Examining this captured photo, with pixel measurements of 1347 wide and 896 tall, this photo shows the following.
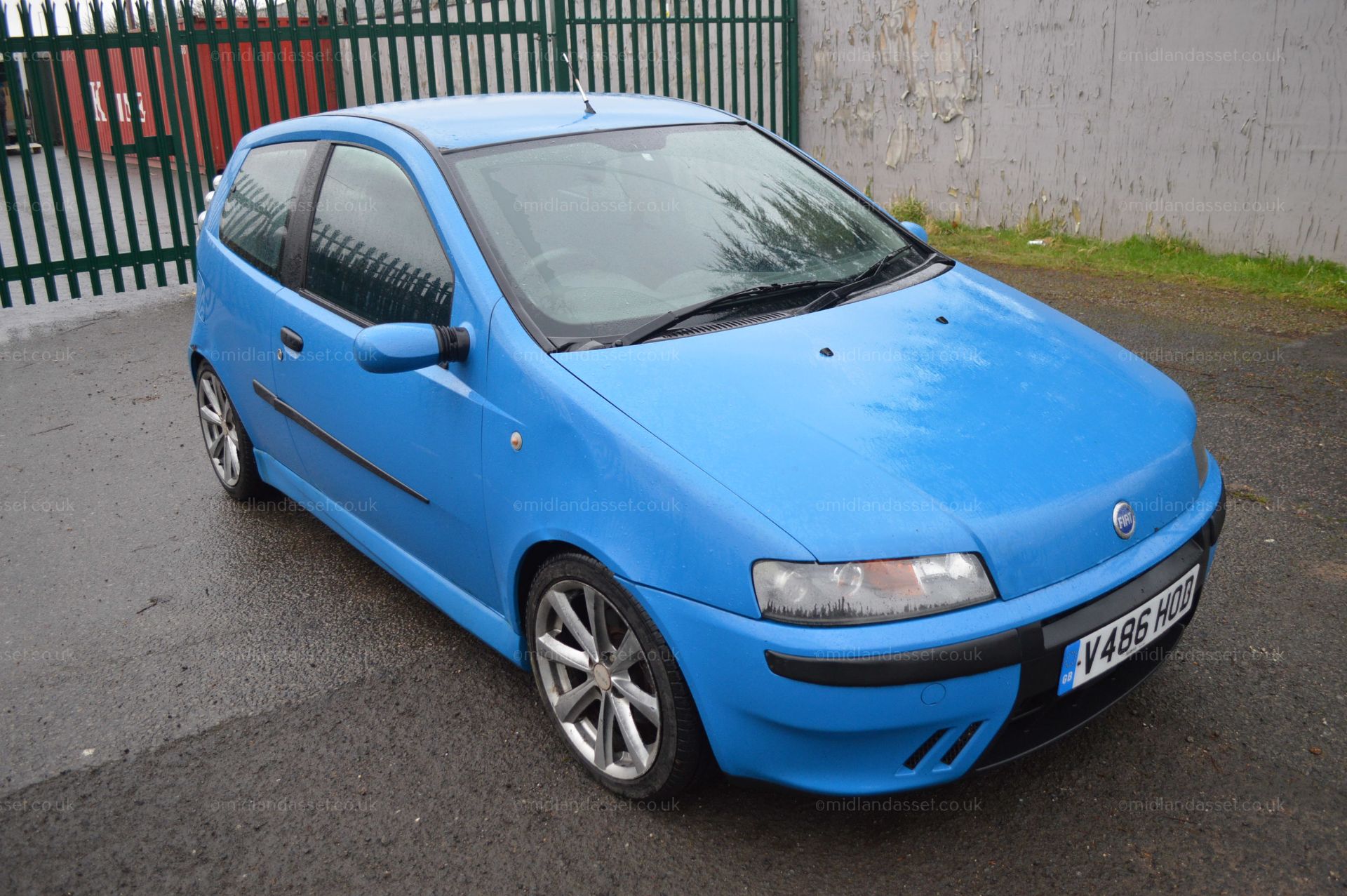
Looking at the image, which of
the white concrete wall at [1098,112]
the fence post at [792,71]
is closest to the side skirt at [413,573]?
the white concrete wall at [1098,112]

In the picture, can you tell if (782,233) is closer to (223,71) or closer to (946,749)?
(946,749)

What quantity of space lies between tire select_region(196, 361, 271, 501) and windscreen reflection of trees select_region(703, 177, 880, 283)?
2.30 m

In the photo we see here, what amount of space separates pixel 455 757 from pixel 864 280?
187 cm

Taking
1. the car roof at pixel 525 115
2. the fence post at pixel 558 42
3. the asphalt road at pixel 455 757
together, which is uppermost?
the fence post at pixel 558 42

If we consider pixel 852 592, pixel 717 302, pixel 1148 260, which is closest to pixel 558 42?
pixel 1148 260

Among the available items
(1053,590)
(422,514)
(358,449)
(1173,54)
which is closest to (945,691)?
(1053,590)

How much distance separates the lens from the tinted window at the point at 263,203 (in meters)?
3.95

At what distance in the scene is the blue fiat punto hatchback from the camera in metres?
2.26

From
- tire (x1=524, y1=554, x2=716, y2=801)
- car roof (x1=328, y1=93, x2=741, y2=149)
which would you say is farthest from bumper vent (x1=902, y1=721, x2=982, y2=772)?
car roof (x1=328, y1=93, x2=741, y2=149)

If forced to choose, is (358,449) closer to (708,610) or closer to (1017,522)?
(708,610)

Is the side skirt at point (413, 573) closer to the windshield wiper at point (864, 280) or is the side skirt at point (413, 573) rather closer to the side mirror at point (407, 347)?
the side mirror at point (407, 347)

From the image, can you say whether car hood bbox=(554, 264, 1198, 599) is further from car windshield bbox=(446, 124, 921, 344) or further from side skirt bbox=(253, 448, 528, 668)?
side skirt bbox=(253, 448, 528, 668)

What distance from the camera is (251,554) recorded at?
14.1 ft

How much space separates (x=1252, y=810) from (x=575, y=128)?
2733 mm
